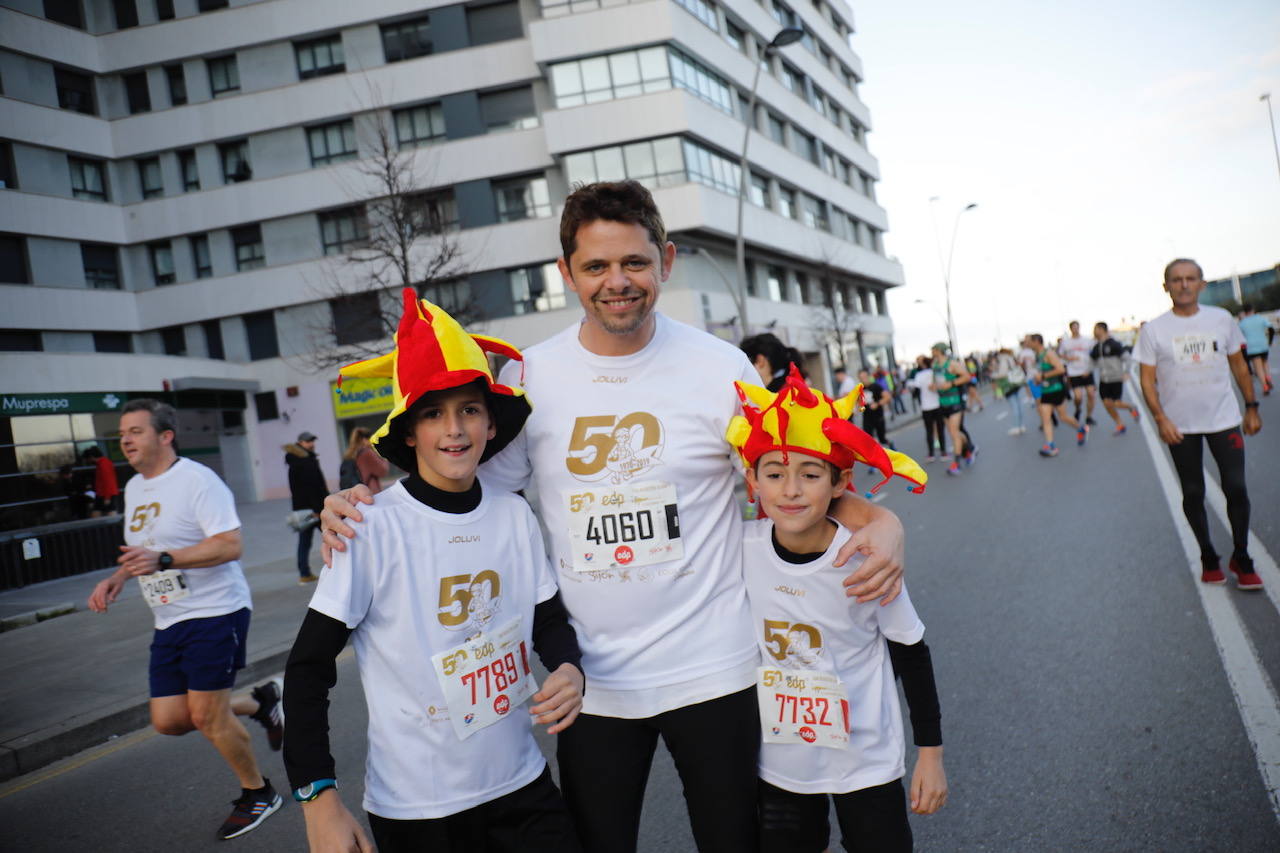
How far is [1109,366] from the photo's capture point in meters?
14.4

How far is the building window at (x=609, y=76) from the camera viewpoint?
93.5 feet

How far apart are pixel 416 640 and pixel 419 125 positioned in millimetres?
31823

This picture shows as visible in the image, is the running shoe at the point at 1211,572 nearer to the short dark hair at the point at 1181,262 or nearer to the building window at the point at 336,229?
the short dark hair at the point at 1181,262

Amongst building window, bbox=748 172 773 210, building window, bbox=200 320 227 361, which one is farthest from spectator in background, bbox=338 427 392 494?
building window, bbox=748 172 773 210

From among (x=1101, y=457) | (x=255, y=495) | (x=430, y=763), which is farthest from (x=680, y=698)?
(x=255, y=495)

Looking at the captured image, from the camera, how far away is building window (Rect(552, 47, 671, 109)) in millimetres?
28500

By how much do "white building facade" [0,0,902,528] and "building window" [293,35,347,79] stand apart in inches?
3.3

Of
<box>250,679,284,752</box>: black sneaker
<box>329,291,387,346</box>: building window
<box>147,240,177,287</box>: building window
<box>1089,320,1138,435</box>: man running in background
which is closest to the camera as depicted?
<box>250,679,284,752</box>: black sneaker

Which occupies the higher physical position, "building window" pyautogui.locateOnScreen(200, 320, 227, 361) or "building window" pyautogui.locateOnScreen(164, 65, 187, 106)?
"building window" pyautogui.locateOnScreen(164, 65, 187, 106)

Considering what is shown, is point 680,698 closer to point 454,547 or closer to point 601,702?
point 601,702

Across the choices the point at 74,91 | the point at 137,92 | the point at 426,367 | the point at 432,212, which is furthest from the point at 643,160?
the point at 426,367

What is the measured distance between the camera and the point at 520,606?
2291mm

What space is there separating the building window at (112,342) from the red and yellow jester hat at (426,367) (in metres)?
34.7

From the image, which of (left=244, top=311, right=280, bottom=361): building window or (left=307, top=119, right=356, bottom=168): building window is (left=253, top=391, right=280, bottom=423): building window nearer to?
(left=244, top=311, right=280, bottom=361): building window
